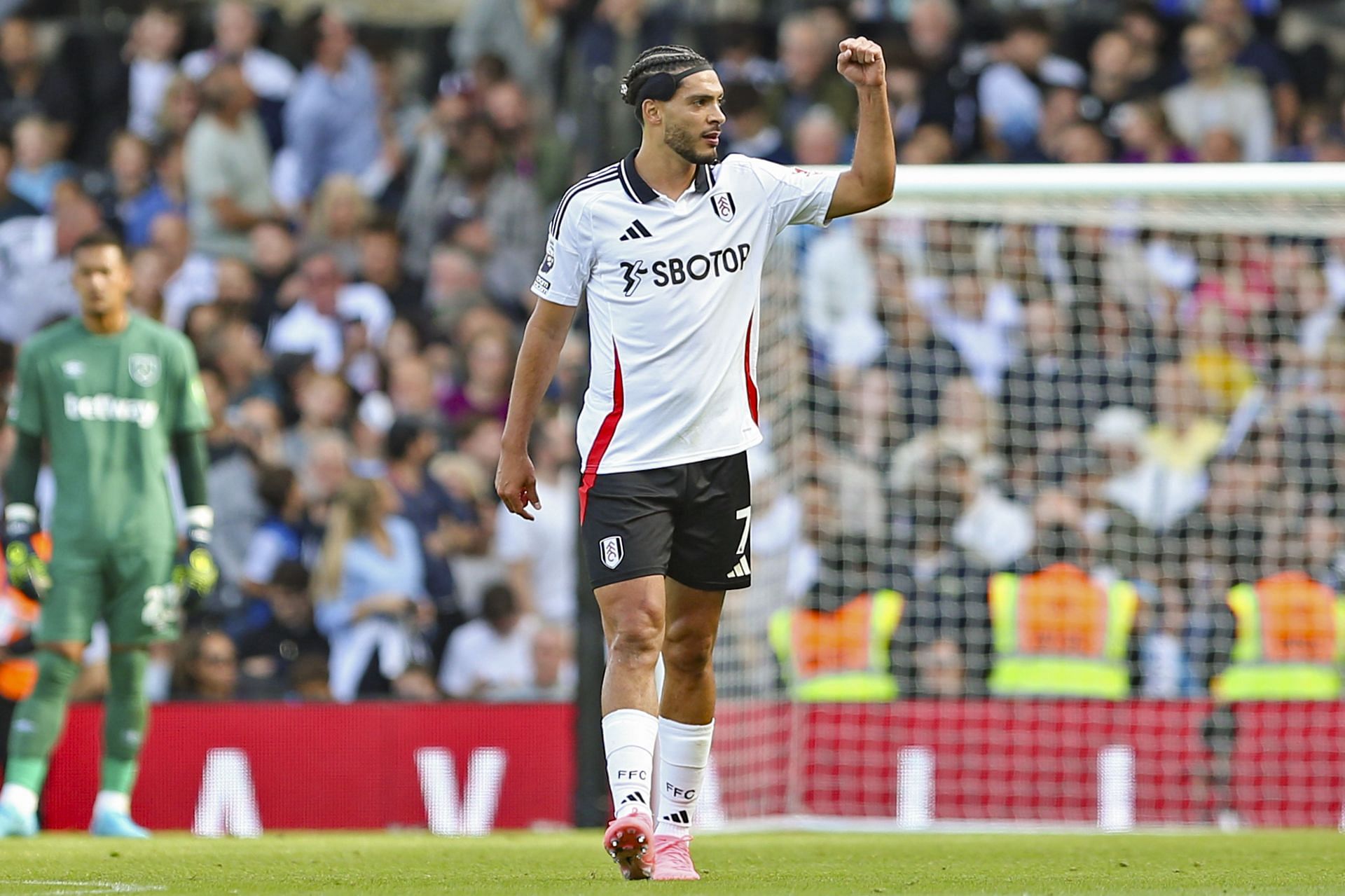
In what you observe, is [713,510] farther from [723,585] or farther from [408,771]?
[408,771]

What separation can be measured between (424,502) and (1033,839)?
502 centimetres

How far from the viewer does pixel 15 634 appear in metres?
10.2

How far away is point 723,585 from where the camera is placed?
19.8ft

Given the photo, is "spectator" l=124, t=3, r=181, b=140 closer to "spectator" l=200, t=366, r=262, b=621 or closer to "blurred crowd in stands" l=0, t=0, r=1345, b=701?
"blurred crowd in stands" l=0, t=0, r=1345, b=701

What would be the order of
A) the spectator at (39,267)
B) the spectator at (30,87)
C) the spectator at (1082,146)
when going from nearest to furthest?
1. the spectator at (39,267)
2. the spectator at (1082,146)
3. the spectator at (30,87)

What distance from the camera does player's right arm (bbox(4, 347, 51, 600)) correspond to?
28.6ft

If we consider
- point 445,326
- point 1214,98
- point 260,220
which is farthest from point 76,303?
point 1214,98

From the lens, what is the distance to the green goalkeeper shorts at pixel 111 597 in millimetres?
8672

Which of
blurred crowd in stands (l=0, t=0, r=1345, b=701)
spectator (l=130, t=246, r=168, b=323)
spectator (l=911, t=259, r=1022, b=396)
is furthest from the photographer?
spectator (l=130, t=246, r=168, b=323)

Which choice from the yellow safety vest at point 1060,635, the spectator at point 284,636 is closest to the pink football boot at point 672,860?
the yellow safety vest at point 1060,635

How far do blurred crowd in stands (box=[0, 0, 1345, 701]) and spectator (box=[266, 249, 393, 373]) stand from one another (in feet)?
0.08

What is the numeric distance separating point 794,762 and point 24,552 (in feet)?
12.8

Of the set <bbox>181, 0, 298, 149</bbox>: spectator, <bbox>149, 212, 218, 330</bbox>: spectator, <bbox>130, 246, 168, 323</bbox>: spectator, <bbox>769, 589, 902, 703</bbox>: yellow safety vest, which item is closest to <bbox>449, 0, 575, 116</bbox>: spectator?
<bbox>181, 0, 298, 149</bbox>: spectator

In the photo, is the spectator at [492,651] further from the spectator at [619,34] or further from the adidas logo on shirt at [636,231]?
the adidas logo on shirt at [636,231]
